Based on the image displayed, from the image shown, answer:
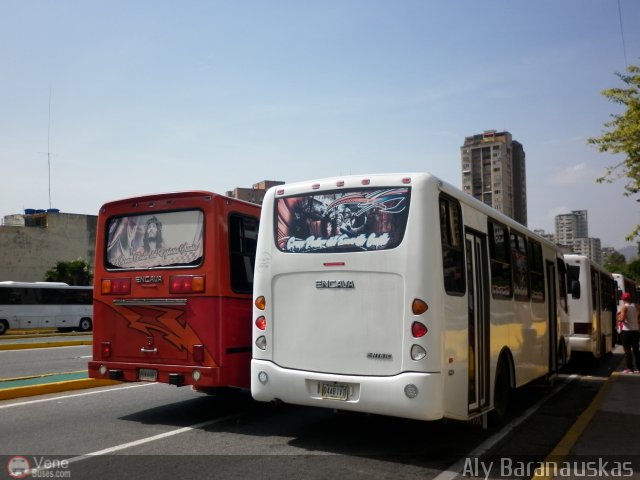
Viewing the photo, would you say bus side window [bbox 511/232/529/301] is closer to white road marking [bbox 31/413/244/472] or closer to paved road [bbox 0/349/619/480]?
paved road [bbox 0/349/619/480]

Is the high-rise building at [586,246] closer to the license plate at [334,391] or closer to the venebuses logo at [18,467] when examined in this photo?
the license plate at [334,391]

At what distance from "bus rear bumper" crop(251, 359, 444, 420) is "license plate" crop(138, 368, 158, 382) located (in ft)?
5.68

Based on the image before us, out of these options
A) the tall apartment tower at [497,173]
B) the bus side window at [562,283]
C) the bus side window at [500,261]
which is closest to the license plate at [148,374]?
the bus side window at [500,261]

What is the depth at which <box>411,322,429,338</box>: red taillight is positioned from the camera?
233 inches

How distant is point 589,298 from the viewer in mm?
14836

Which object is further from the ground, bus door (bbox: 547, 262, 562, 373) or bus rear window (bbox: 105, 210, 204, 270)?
bus rear window (bbox: 105, 210, 204, 270)

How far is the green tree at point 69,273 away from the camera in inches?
2331

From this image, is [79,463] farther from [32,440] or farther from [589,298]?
[589,298]

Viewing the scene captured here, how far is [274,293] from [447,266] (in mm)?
1977

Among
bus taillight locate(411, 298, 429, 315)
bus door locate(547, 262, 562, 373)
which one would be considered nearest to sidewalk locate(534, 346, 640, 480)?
bus door locate(547, 262, 562, 373)

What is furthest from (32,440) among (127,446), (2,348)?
(2,348)

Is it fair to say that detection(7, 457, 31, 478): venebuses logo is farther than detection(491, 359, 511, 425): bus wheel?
No

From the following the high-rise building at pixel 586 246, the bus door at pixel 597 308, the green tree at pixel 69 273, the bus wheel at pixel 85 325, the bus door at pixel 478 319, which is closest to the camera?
the bus door at pixel 478 319

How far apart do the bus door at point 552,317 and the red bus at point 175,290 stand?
19.7 feet
